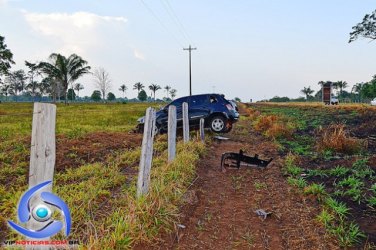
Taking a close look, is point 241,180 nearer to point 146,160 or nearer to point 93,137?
point 146,160

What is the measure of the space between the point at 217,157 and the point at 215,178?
8.21 ft

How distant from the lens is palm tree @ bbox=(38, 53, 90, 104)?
54281 mm

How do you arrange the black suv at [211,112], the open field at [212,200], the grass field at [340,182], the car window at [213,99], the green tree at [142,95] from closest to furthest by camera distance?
the open field at [212,200], the grass field at [340,182], the black suv at [211,112], the car window at [213,99], the green tree at [142,95]

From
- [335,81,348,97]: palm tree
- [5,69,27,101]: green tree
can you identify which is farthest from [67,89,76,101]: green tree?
[335,81,348,97]: palm tree

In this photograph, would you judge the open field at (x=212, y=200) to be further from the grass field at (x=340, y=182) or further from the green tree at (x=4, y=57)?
the green tree at (x=4, y=57)

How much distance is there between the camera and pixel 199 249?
417 cm

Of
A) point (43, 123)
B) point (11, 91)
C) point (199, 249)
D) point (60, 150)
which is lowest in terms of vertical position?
point (199, 249)

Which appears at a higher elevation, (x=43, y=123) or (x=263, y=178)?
(x=43, y=123)

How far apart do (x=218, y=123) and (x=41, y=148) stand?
10.8 metres

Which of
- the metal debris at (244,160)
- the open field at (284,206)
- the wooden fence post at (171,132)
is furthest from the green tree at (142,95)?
the wooden fence post at (171,132)

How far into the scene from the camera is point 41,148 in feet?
10.2

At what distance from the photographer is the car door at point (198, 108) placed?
13516mm

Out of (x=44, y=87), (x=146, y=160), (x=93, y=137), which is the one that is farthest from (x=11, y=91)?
(x=146, y=160)

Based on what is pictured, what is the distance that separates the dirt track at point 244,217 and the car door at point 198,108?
5.75 m
